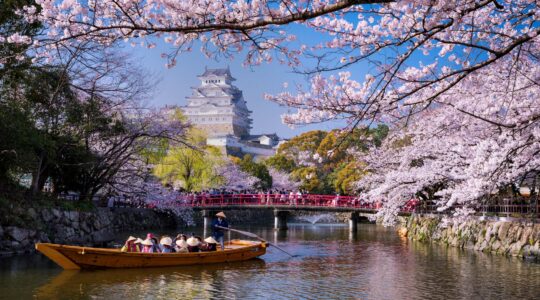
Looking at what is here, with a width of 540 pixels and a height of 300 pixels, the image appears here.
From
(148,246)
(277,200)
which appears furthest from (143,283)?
(277,200)

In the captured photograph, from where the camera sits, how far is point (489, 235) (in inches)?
709

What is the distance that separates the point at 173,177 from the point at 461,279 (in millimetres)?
25814

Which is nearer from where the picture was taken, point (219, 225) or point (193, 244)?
point (193, 244)

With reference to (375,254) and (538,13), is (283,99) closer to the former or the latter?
(538,13)

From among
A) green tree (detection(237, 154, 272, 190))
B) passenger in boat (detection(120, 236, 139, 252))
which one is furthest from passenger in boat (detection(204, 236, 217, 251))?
green tree (detection(237, 154, 272, 190))

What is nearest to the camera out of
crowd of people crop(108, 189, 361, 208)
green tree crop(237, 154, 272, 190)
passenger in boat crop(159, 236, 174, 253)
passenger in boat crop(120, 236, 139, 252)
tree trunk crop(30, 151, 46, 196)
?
passenger in boat crop(120, 236, 139, 252)

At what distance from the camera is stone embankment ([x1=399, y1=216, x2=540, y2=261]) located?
15812 millimetres

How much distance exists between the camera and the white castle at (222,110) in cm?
7700

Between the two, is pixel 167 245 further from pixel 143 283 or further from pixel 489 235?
pixel 489 235

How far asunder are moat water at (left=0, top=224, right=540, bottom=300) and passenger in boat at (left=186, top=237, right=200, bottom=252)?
603 millimetres

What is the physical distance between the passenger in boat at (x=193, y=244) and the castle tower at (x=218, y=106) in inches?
2427

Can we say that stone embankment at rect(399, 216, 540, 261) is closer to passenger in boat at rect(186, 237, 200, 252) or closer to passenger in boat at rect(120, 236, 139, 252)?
passenger in boat at rect(186, 237, 200, 252)

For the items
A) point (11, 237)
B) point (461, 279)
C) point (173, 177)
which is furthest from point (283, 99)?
point (173, 177)

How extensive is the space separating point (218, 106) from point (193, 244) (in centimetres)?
6468
